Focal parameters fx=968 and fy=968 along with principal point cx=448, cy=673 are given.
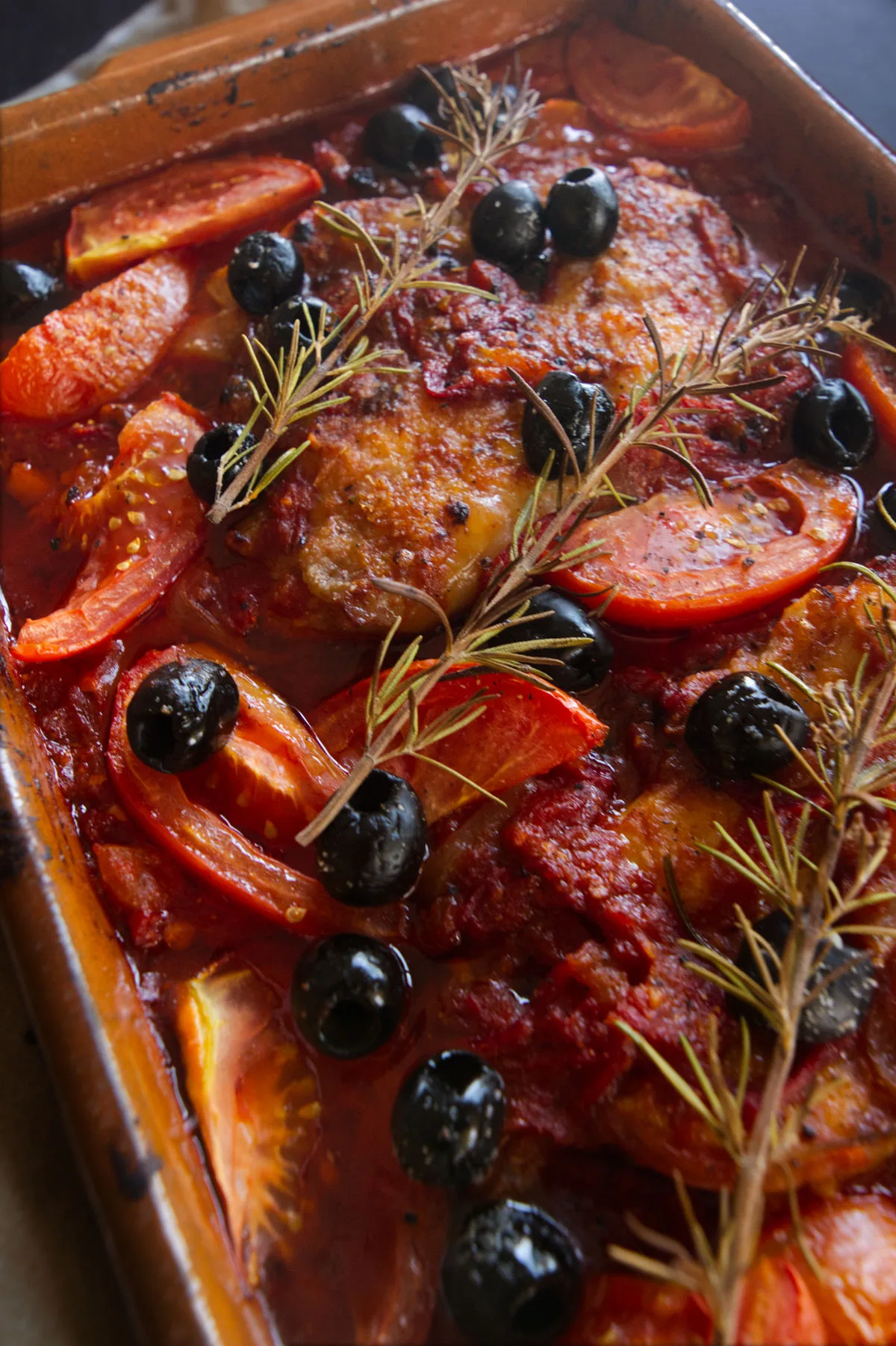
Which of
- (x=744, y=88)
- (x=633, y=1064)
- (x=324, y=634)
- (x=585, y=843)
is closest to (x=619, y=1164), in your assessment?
(x=633, y=1064)

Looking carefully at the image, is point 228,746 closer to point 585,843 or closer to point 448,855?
point 448,855

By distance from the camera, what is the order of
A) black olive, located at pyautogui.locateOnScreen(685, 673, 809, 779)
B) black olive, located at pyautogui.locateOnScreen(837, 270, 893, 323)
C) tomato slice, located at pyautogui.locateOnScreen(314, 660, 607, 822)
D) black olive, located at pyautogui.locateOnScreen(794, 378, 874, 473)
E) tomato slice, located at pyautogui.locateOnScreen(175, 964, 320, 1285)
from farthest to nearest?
1. black olive, located at pyautogui.locateOnScreen(837, 270, 893, 323)
2. black olive, located at pyautogui.locateOnScreen(794, 378, 874, 473)
3. tomato slice, located at pyautogui.locateOnScreen(314, 660, 607, 822)
4. black olive, located at pyautogui.locateOnScreen(685, 673, 809, 779)
5. tomato slice, located at pyautogui.locateOnScreen(175, 964, 320, 1285)

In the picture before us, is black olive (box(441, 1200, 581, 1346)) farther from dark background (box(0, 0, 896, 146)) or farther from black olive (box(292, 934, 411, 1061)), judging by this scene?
dark background (box(0, 0, 896, 146))

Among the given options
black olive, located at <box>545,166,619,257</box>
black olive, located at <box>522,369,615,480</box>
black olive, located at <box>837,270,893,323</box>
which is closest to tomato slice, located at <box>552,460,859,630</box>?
black olive, located at <box>522,369,615,480</box>

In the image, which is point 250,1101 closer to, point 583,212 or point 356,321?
point 356,321

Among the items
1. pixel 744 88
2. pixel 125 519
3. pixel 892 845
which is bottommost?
pixel 125 519

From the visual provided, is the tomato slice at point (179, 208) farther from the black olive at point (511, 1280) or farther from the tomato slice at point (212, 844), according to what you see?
the black olive at point (511, 1280)
